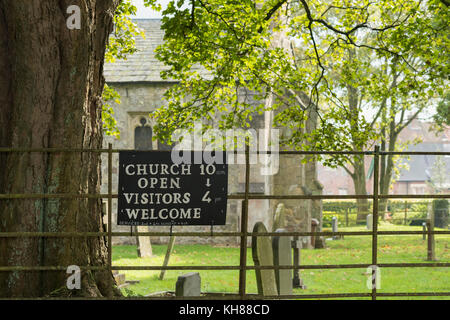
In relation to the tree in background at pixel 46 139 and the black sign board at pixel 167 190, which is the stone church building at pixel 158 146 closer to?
the tree in background at pixel 46 139

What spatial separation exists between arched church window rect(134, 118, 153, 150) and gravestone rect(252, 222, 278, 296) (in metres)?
13.0

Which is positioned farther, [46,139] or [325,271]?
[325,271]

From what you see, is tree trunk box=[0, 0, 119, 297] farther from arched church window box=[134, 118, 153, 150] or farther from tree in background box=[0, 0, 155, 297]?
arched church window box=[134, 118, 153, 150]

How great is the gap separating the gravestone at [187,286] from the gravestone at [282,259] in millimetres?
2415

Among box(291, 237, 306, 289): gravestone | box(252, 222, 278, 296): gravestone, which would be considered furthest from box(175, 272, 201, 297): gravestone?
box(291, 237, 306, 289): gravestone

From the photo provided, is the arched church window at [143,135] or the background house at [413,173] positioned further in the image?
the background house at [413,173]

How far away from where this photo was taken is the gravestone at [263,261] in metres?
7.75

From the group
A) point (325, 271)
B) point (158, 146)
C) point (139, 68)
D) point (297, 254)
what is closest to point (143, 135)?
point (158, 146)

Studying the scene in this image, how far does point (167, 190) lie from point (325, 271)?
34.3ft

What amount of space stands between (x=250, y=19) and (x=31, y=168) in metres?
6.08

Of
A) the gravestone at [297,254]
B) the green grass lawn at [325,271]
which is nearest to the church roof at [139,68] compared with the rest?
the green grass lawn at [325,271]

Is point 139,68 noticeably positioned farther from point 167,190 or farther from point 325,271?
point 167,190

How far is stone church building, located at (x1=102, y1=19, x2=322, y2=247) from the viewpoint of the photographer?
63.4ft

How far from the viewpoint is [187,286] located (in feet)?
21.2
